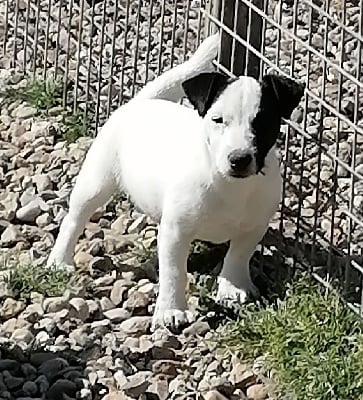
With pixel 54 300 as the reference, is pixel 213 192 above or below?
above

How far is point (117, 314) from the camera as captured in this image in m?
4.11

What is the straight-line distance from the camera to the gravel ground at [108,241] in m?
3.72

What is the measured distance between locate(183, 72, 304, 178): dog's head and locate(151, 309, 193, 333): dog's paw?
0.52 m

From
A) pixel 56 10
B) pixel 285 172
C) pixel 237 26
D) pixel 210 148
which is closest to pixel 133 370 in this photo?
pixel 210 148

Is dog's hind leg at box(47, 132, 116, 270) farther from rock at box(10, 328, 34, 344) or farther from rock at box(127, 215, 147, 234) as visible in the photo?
rock at box(10, 328, 34, 344)

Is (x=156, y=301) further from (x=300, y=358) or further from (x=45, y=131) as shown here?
(x=45, y=131)

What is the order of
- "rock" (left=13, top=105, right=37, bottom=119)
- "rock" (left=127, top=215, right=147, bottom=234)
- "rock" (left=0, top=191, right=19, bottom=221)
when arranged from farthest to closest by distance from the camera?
"rock" (left=13, top=105, right=37, bottom=119) → "rock" (left=0, top=191, right=19, bottom=221) → "rock" (left=127, top=215, right=147, bottom=234)

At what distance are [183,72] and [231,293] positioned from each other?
36.3 inches

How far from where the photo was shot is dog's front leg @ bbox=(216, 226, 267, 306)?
162 inches

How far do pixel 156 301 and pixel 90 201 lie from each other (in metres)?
0.55

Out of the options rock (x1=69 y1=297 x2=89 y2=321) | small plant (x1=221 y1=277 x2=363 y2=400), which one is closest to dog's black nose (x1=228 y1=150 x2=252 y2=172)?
small plant (x1=221 y1=277 x2=363 y2=400)

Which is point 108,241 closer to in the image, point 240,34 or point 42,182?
point 42,182

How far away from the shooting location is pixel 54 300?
163 inches

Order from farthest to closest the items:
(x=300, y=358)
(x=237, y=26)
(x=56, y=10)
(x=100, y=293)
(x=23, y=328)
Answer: (x=56, y=10)
(x=237, y=26)
(x=100, y=293)
(x=23, y=328)
(x=300, y=358)
